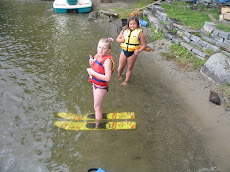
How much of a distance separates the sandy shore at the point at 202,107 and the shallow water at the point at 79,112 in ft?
0.67

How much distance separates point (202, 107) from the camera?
4492 millimetres

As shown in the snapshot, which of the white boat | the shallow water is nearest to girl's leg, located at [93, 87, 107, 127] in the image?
the shallow water

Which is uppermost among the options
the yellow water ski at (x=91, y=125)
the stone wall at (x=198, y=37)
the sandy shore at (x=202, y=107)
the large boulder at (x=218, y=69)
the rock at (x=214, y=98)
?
the stone wall at (x=198, y=37)

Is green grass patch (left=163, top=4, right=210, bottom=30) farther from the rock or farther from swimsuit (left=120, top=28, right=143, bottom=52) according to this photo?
swimsuit (left=120, top=28, right=143, bottom=52)

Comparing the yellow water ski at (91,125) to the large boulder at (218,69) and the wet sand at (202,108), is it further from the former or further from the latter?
the large boulder at (218,69)

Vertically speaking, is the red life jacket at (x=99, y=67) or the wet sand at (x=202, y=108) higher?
the red life jacket at (x=99, y=67)

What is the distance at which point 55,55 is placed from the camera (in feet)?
22.6

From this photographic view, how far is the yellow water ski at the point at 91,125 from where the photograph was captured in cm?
392

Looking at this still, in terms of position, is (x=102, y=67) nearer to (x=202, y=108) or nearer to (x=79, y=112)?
(x=79, y=112)

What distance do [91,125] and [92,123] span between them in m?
0.07

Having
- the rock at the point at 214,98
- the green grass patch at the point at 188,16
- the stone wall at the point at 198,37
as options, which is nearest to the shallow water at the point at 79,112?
the rock at the point at 214,98

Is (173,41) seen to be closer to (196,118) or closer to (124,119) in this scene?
(196,118)

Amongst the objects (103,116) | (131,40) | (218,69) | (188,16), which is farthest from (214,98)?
(188,16)

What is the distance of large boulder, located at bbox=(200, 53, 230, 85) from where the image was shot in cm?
505
